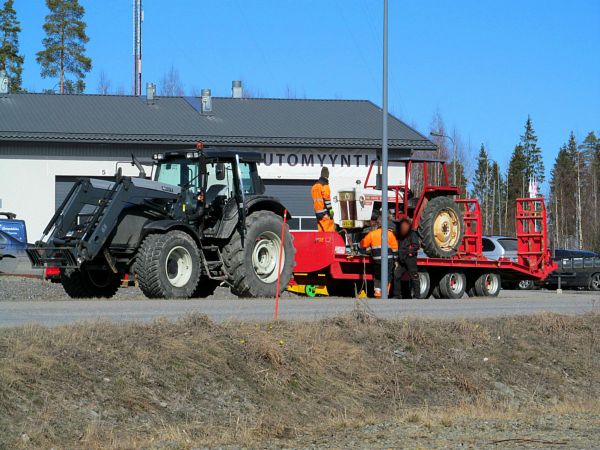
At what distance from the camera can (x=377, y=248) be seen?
22188mm

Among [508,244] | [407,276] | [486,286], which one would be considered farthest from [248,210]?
[508,244]

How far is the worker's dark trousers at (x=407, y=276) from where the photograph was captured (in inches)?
872

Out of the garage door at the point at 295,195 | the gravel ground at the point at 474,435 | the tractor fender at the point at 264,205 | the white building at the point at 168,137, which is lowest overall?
the gravel ground at the point at 474,435

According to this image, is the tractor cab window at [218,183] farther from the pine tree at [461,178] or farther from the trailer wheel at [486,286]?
the pine tree at [461,178]

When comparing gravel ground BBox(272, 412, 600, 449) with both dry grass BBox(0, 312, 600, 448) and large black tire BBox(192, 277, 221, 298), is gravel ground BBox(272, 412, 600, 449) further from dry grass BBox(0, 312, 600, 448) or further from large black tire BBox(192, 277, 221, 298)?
large black tire BBox(192, 277, 221, 298)

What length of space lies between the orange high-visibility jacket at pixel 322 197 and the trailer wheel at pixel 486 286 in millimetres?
4967

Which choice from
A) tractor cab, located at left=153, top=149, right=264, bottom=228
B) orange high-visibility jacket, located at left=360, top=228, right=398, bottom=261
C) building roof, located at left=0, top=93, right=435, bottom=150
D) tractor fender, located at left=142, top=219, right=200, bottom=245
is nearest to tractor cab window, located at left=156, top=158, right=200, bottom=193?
tractor cab, located at left=153, top=149, right=264, bottom=228

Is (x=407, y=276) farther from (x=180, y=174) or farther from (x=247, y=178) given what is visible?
(x=180, y=174)

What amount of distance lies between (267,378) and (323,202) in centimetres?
1100

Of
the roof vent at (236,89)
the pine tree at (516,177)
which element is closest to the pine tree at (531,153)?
the pine tree at (516,177)

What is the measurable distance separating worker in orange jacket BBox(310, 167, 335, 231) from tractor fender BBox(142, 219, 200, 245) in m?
4.02

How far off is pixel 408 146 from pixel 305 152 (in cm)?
455

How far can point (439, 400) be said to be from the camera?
12070mm

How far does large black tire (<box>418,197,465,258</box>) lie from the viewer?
23031 millimetres
